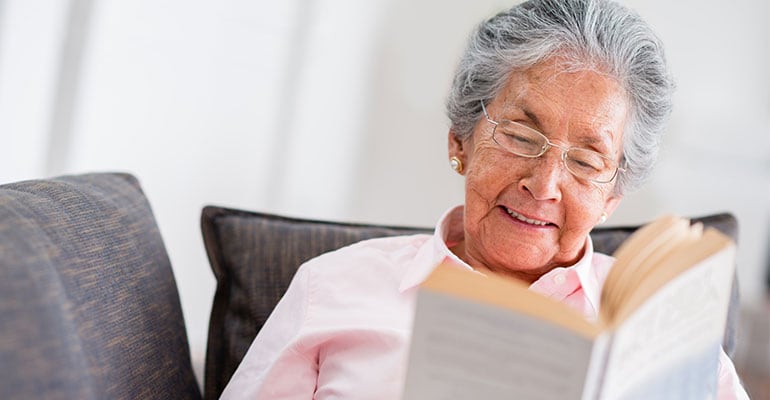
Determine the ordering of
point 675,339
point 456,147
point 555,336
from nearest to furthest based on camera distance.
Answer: point 555,336 → point 675,339 → point 456,147

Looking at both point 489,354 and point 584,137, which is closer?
point 489,354

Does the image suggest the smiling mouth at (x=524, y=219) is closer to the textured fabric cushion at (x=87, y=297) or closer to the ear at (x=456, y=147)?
the ear at (x=456, y=147)

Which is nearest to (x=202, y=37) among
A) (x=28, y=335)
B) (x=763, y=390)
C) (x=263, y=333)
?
(x=263, y=333)

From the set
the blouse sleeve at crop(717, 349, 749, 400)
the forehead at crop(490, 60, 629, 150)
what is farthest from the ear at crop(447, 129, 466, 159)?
the blouse sleeve at crop(717, 349, 749, 400)

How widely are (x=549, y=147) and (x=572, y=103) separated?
0.27 feet

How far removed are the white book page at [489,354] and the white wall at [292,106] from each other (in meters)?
1.52

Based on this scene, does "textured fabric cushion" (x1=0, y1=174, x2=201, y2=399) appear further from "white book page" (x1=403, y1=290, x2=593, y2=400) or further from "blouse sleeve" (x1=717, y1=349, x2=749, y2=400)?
"blouse sleeve" (x1=717, y1=349, x2=749, y2=400)

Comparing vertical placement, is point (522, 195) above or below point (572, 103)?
below

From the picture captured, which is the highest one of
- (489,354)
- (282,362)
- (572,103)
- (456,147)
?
(572,103)

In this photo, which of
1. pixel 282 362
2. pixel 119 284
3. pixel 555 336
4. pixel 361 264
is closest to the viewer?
pixel 555 336

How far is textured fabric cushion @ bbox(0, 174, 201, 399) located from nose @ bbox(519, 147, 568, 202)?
2.19ft

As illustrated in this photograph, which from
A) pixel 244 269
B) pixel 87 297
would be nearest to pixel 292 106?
pixel 244 269

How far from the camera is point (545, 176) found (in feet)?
4.71

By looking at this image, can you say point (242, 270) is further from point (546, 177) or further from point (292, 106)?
point (292, 106)
